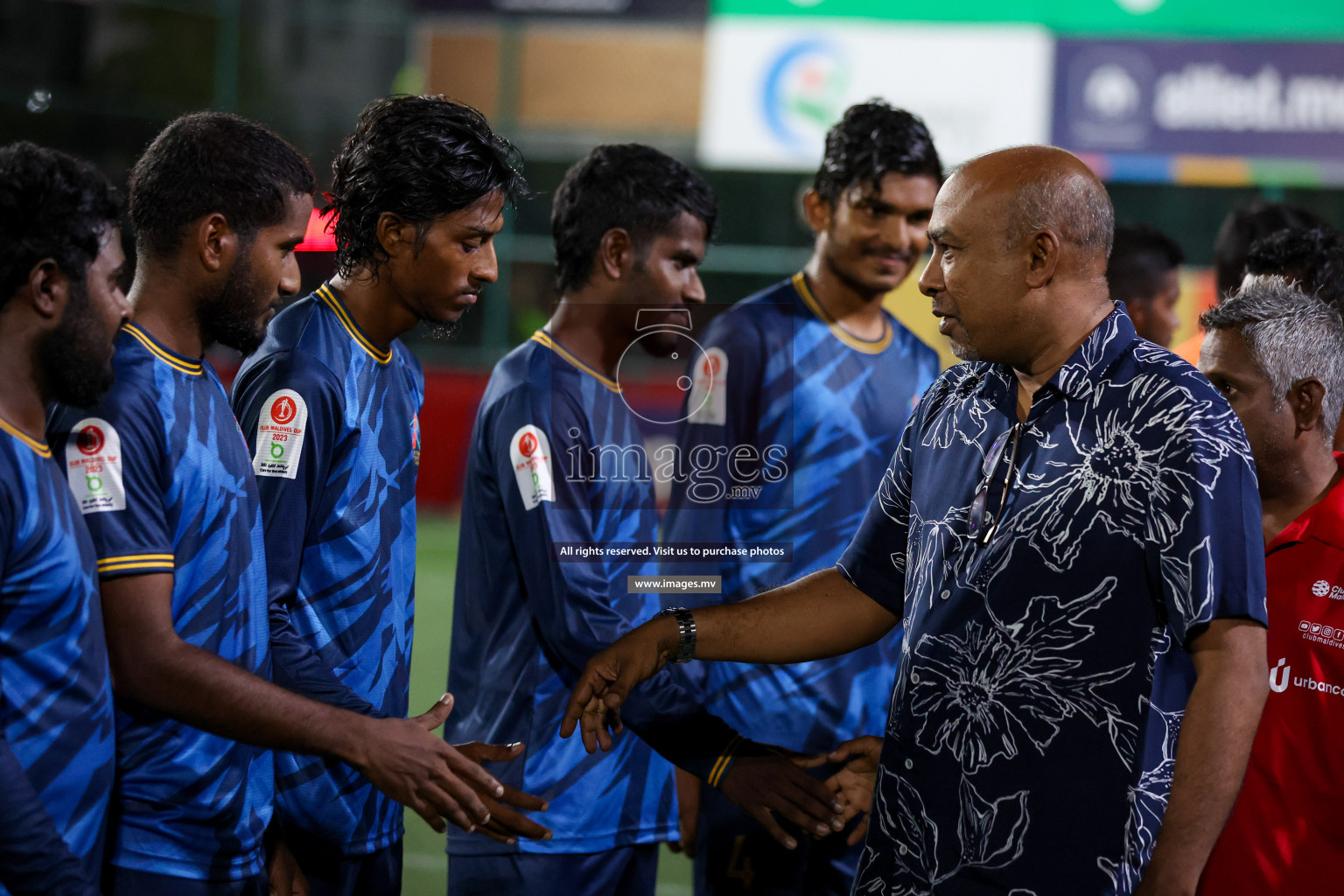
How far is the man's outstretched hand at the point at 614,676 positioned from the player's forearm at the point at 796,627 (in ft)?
0.12

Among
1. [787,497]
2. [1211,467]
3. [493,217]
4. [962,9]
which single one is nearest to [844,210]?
[787,497]

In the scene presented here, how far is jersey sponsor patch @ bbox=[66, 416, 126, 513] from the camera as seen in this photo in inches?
75.4

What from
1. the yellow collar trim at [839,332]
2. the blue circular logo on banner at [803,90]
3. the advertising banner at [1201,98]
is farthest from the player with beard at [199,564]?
the advertising banner at [1201,98]

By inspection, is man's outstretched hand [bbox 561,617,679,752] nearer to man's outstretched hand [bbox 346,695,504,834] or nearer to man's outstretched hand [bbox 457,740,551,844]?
man's outstretched hand [bbox 457,740,551,844]

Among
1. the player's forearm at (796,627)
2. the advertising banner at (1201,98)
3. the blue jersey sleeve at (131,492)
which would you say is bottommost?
the player's forearm at (796,627)

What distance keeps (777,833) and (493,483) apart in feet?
3.05

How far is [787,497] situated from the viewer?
2779 millimetres

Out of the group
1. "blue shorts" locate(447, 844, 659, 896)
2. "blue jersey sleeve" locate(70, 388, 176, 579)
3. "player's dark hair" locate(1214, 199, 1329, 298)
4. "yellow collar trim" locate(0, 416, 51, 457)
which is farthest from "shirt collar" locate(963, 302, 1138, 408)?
"player's dark hair" locate(1214, 199, 1329, 298)

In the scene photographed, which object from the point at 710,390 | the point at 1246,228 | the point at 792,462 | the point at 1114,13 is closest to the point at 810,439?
the point at 792,462

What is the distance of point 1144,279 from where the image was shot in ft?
13.8

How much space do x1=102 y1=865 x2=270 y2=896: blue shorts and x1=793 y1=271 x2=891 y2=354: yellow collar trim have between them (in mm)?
1932

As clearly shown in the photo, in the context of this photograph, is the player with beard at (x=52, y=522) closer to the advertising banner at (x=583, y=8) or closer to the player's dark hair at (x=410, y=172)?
the player's dark hair at (x=410, y=172)

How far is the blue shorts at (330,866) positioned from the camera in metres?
2.41

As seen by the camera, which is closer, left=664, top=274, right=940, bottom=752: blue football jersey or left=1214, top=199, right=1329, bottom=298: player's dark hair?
left=664, top=274, right=940, bottom=752: blue football jersey
